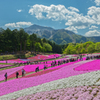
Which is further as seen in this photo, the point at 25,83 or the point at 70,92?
the point at 25,83

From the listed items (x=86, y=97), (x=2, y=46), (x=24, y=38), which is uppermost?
(x=24, y=38)

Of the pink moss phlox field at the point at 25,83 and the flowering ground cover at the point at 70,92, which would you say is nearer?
the flowering ground cover at the point at 70,92

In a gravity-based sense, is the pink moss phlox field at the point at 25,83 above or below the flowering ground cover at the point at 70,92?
→ below

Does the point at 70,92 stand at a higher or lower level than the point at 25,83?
higher

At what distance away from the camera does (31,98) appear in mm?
10414

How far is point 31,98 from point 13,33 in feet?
304

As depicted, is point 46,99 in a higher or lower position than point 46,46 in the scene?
lower

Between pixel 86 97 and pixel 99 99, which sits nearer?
pixel 99 99

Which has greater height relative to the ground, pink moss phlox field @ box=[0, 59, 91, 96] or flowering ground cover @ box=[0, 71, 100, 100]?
Answer: flowering ground cover @ box=[0, 71, 100, 100]

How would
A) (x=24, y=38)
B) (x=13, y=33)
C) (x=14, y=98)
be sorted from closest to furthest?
(x=14, y=98) < (x=24, y=38) < (x=13, y=33)

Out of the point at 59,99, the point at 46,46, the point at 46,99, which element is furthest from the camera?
the point at 46,46

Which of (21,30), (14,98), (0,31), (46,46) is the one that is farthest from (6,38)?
(14,98)

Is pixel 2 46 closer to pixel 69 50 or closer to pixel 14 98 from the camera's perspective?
pixel 14 98

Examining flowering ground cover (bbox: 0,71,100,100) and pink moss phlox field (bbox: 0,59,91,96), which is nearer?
flowering ground cover (bbox: 0,71,100,100)
